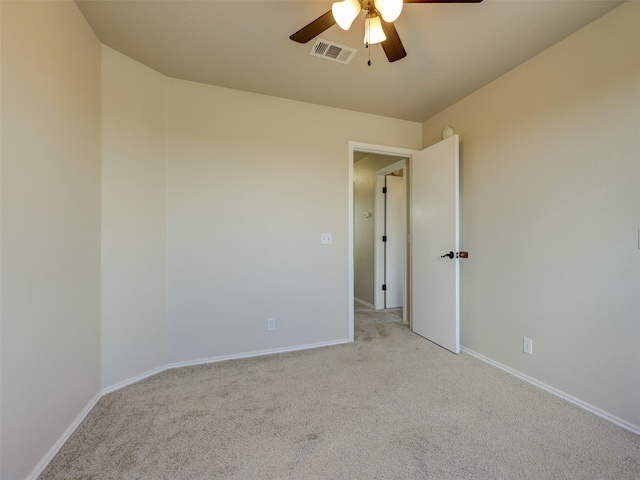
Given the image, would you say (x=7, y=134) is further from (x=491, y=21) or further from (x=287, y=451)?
(x=491, y=21)

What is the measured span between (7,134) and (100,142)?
0.85 metres

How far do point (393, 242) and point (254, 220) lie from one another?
2.50 m

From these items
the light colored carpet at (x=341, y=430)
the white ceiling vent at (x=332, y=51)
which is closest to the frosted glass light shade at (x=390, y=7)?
the white ceiling vent at (x=332, y=51)

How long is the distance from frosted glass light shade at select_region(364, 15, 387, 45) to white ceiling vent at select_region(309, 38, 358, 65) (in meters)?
0.48

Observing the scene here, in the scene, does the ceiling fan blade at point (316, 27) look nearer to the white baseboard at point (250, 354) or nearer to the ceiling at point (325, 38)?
the ceiling at point (325, 38)

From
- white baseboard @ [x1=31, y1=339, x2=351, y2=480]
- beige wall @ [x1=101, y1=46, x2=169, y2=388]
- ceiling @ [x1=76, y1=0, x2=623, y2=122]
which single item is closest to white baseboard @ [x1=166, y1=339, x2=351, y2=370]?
white baseboard @ [x1=31, y1=339, x2=351, y2=480]

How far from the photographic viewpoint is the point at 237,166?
8.27 feet

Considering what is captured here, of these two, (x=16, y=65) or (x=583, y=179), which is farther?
(x=583, y=179)

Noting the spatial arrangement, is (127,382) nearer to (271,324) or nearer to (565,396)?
(271,324)

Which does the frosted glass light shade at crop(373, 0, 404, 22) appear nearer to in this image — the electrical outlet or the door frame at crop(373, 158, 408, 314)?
the electrical outlet

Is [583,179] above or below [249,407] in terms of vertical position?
above

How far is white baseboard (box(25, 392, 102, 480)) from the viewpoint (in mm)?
1267

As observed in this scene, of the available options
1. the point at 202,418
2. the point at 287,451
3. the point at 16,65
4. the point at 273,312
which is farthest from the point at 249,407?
the point at 16,65

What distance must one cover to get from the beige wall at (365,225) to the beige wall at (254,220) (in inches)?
55.7
